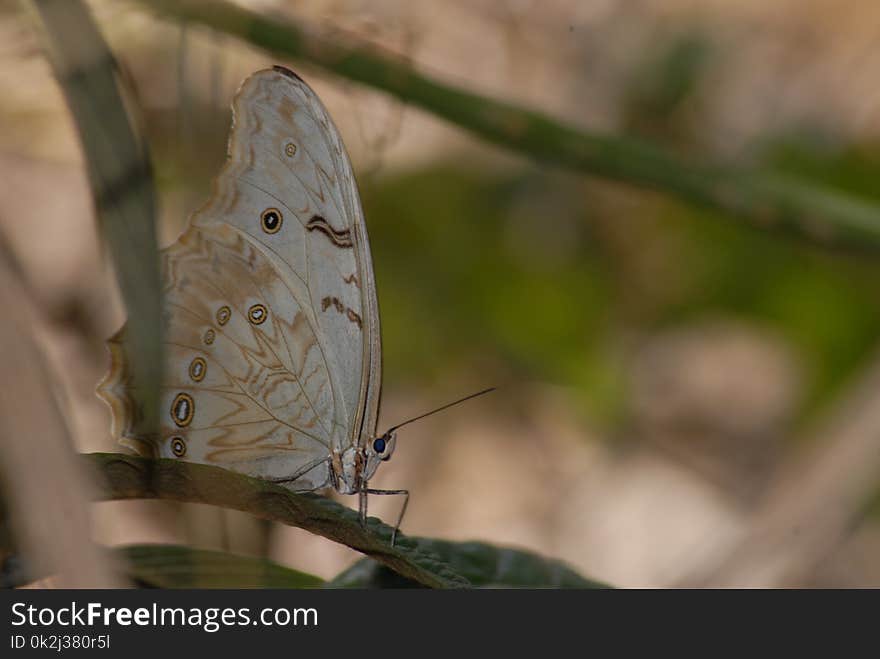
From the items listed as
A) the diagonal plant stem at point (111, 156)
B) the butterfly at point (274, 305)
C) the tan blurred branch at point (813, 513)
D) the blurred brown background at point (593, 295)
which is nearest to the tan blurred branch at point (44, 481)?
the diagonal plant stem at point (111, 156)

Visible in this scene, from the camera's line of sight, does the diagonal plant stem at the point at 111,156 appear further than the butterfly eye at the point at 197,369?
No

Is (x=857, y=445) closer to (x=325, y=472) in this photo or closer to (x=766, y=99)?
(x=325, y=472)

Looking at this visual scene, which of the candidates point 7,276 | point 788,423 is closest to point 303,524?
point 7,276

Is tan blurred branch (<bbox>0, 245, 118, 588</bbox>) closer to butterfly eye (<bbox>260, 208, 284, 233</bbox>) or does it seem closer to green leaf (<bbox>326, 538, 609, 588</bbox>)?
green leaf (<bbox>326, 538, 609, 588</bbox>)

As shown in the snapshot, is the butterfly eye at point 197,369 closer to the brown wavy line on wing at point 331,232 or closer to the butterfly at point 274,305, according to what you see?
the butterfly at point 274,305

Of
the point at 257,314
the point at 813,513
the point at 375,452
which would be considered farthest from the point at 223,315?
the point at 813,513

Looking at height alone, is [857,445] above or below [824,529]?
above

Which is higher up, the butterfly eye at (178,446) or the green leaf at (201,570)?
the butterfly eye at (178,446)
